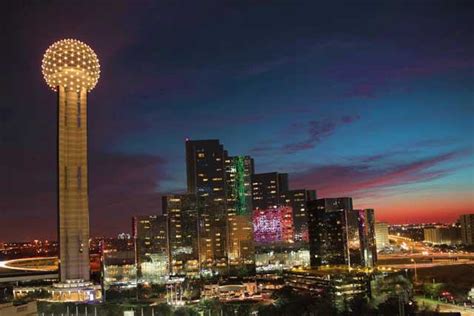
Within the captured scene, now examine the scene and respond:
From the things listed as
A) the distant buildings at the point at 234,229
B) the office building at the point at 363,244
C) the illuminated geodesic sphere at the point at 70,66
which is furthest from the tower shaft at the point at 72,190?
the office building at the point at 363,244

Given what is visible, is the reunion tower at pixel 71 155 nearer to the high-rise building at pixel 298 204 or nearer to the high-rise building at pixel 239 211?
the high-rise building at pixel 239 211

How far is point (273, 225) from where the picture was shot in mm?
106188

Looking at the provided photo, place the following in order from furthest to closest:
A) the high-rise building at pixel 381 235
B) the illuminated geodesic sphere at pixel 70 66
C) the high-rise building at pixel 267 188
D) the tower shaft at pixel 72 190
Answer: the high-rise building at pixel 381 235
the high-rise building at pixel 267 188
the illuminated geodesic sphere at pixel 70 66
the tower shaft at pixel 72 190

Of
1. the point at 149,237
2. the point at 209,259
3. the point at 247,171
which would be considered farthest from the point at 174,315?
the point at 247,171

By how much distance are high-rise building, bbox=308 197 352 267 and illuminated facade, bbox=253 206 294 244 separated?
33.1 meters

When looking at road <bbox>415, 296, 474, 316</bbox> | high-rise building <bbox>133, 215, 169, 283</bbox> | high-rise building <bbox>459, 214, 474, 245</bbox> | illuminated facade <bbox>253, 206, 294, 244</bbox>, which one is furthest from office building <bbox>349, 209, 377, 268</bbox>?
high-rise building <bbox>459, 214, 474, 245</bbox>

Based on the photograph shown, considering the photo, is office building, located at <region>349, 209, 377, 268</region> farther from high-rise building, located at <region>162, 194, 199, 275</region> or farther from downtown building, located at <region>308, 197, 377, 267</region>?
high-rise building, located at <region>162, 194, 199, 275</region>

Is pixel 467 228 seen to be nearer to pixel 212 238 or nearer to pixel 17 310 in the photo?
pixel 212 238

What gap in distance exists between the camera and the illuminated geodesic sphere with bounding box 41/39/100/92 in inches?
1547

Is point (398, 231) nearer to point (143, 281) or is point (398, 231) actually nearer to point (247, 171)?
point (247, 171)

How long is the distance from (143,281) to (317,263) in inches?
865

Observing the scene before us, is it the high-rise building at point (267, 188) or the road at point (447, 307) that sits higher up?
the high-rise building at point (267, 188)

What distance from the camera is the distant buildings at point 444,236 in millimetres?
133125

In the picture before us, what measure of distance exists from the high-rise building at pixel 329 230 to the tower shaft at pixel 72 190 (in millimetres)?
36668
